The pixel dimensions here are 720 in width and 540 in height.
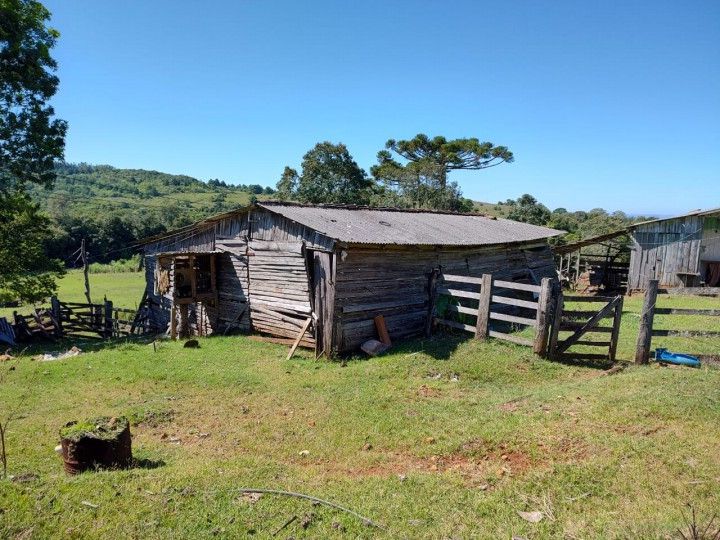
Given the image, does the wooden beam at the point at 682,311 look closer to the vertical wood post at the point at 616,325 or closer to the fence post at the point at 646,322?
the fence post at the point at 646,322

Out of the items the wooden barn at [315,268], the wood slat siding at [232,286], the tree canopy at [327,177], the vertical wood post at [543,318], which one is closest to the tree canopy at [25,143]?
the wooden barn at [315,268]

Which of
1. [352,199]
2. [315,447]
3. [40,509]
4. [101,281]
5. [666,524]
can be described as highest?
[352,199]

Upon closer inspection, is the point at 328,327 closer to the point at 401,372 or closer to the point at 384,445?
the point at 401,372

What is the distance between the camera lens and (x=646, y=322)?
9.16m

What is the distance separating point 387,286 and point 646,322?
670cm

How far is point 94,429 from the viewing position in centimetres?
603

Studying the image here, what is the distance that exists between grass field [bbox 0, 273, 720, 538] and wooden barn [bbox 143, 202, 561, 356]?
5.58 ft

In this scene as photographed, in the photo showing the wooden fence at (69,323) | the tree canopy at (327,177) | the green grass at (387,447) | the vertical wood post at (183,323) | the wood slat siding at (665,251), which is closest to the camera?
the green grass at (387,447)

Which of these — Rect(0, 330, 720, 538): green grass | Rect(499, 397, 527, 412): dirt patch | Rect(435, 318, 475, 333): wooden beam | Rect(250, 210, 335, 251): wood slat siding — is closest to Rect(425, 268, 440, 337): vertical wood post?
Rect(435, 318, 475, 333): wooden beam

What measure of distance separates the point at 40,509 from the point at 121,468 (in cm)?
148

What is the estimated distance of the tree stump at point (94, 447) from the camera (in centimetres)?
575

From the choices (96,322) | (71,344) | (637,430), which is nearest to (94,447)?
(637,430)

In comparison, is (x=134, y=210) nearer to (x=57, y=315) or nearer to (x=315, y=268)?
(x=57, y=315)

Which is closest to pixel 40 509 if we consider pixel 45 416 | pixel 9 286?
pixel 45 416
